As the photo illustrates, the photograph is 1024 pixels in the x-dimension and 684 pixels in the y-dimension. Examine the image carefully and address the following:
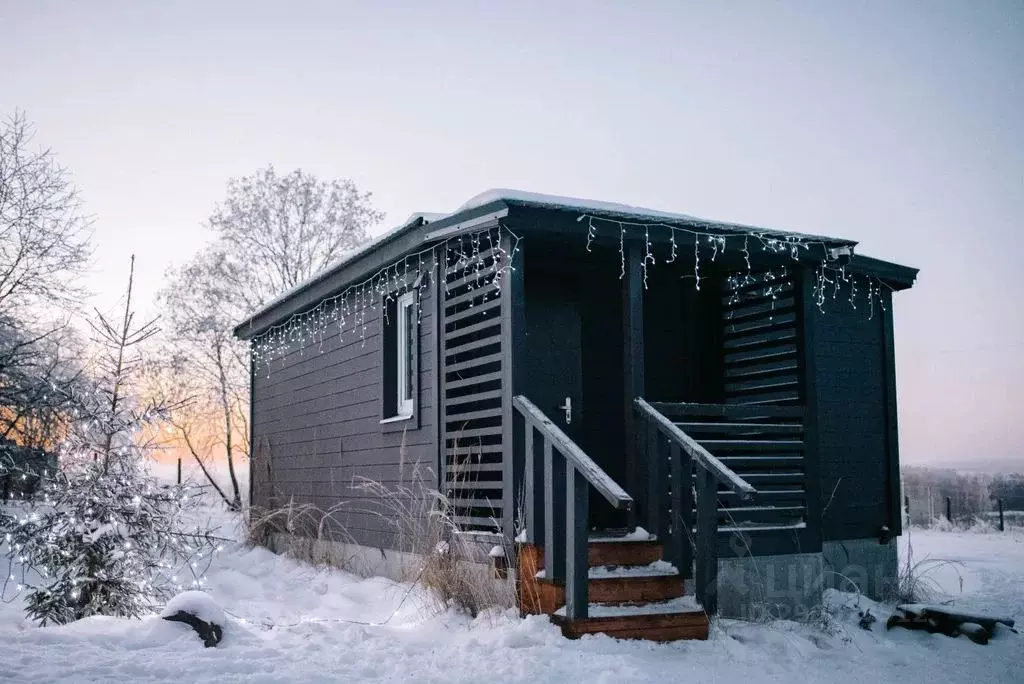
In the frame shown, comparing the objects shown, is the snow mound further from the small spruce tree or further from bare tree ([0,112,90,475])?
bare tree ([0,112,90,475])

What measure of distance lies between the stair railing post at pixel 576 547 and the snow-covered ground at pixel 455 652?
21cm

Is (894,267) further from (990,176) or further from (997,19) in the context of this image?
(997,19)

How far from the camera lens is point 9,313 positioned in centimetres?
1362

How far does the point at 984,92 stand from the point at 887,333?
16.0 ft

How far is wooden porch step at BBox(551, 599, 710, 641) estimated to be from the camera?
578 centimetres

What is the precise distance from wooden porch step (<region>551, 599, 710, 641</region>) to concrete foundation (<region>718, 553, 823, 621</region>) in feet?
4.07

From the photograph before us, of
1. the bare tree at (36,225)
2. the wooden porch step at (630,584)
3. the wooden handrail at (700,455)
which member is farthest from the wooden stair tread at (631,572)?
the bare tree at (36,225)

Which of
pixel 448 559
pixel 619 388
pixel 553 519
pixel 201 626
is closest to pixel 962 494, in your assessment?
pixel 619 388

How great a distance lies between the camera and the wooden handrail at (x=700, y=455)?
5.90 meters

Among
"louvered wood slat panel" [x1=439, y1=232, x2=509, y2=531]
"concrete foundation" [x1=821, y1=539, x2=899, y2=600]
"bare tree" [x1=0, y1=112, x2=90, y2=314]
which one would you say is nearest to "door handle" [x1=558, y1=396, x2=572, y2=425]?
"louvered wood slat panel" [x1=439, y1=232, x2=509, y2=531]

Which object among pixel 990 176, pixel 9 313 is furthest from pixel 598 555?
pixel 9 313

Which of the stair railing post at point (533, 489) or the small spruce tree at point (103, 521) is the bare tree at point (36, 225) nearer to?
the small spruce tree at point (103, 521)

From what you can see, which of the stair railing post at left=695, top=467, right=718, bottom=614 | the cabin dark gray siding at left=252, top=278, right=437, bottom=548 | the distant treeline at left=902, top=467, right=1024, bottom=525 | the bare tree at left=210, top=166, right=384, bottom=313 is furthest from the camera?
the distant treeline at left=902, top=467, right=1024, bottom=525

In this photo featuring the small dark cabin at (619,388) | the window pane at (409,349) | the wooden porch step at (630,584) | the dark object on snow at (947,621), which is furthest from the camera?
the window pane at (409,349)
